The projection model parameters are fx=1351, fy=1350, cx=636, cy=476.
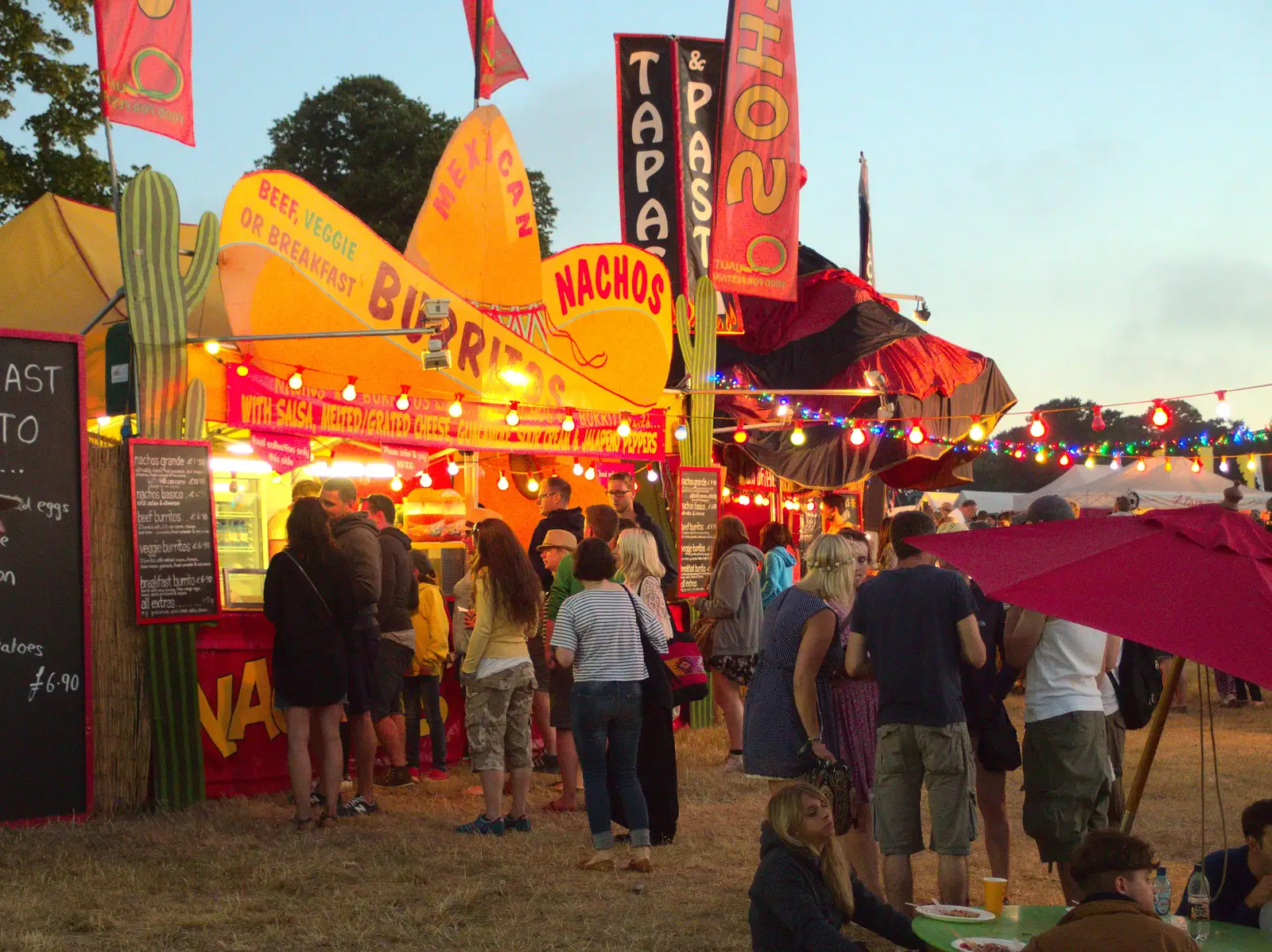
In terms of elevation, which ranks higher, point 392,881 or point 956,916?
point 956,916

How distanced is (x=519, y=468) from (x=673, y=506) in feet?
13.0

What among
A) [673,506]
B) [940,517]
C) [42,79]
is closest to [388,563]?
[673,506]

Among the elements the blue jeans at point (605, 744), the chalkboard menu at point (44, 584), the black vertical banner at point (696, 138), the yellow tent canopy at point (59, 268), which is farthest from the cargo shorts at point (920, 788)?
the black vertical banner at point (696, 138)

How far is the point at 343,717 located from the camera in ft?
27.9

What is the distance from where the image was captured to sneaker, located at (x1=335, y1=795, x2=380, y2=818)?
25.0 ft

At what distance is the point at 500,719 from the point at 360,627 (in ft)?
3.41

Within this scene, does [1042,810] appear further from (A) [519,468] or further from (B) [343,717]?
(A) [519,468]

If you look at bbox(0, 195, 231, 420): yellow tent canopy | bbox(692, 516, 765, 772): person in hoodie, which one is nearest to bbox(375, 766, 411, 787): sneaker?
bbox(692, 516, 765, 772): person in hoodie

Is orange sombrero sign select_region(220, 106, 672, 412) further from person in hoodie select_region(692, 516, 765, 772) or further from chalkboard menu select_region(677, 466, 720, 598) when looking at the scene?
person in hoodie select_region(692, 516, 765, 772)

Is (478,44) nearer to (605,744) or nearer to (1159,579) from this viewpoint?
(605,744)

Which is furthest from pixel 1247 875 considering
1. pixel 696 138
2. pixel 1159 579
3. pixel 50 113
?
pixel 50 113

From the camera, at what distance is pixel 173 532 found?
24.8 ft

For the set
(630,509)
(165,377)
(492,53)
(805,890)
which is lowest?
(805,890)

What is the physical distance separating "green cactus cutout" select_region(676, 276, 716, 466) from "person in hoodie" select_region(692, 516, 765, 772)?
2.19 metres
